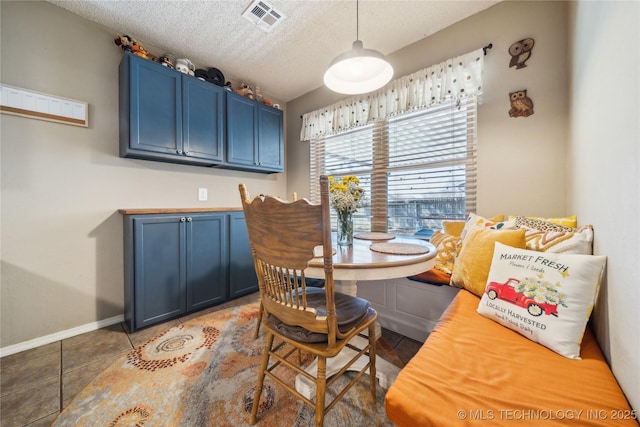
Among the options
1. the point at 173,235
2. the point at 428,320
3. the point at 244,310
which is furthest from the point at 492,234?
the point at 173,235

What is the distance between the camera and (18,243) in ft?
5.65

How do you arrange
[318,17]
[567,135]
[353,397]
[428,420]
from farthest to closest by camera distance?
[318,17], [567,135], [353,397], [428,420]

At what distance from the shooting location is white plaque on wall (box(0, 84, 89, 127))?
1.69 meters

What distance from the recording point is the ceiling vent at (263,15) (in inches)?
73.7

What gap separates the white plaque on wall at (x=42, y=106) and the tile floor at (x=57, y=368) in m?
1.74

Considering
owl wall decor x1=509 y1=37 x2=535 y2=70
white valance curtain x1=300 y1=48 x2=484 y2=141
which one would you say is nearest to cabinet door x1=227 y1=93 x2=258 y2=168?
white valance curtain x1=300 y1=48 x2=484 y2=141

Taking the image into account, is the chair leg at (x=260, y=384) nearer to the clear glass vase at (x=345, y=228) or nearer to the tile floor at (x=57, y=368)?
the clear glass vase at (x=345, y=228)

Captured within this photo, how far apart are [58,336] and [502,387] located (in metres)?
2.88

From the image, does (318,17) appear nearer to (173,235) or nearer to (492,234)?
(492,234)

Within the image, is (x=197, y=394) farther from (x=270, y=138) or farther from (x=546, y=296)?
(x=270, y=138)

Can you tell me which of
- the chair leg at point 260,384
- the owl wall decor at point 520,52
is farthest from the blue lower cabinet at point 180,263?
the owl wall decor at point 520,52

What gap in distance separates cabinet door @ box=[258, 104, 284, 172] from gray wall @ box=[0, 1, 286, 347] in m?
1.23

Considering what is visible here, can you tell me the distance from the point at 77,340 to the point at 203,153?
1.86 meters

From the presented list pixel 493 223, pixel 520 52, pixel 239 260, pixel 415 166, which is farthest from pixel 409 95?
pixel 239 260
